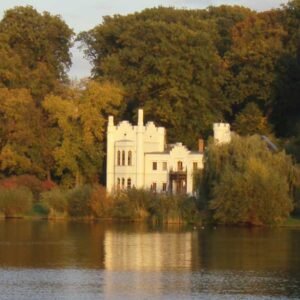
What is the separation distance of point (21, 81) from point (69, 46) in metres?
8.37

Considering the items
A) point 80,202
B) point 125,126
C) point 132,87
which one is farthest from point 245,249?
point 132,87

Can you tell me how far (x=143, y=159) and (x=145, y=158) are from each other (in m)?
0.30

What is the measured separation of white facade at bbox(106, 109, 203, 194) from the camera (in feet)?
272

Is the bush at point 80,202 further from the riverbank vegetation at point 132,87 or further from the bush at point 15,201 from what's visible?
the riverbank vegetation at point 132,87

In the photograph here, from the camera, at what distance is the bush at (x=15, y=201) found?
250 ft

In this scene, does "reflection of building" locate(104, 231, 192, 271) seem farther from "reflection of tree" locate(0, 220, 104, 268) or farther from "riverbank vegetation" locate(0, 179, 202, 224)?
"riverbank vegetation" locate(0, 179, 202, 224)

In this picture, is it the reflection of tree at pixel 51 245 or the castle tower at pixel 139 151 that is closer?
the reflection of tree at pixel 51 245

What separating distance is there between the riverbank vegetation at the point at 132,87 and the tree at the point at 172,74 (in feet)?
0.32

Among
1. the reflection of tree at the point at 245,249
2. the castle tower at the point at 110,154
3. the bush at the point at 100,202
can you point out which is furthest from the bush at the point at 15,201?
the reflection of tree at the point at 245,249

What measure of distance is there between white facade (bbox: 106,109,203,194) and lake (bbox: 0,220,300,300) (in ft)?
53.2

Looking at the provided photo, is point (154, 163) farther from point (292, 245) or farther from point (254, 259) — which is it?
point (254, 259)

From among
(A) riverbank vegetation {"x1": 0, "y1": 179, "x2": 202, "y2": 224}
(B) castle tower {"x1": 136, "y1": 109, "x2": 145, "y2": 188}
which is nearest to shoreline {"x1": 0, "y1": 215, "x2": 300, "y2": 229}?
(A) riverbank vegetation {"x1": 0, "y1": 179, "x2": 202, "y2": 224}

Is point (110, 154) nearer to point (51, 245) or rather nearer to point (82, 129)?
point (82, 129)

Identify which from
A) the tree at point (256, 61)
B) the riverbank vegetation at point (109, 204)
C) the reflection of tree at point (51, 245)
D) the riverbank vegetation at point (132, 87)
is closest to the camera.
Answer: the reflection of tree at point (51, 245)
